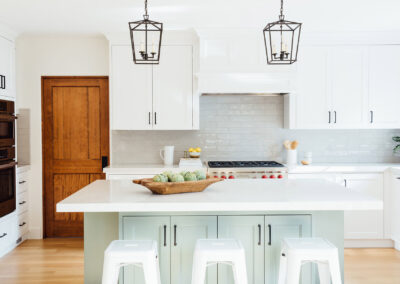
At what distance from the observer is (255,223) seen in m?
2.72

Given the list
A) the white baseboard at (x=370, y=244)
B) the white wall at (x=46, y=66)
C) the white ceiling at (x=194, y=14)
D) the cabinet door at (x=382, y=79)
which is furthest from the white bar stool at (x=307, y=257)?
the white wall at (x=46, y=66)

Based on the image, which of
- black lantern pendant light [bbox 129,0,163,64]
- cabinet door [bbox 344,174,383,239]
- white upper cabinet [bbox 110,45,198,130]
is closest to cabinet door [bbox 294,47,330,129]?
cabinet door [bbox 344,174,383,239]

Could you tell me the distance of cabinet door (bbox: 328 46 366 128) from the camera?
4.76m

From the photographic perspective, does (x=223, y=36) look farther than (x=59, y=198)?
No

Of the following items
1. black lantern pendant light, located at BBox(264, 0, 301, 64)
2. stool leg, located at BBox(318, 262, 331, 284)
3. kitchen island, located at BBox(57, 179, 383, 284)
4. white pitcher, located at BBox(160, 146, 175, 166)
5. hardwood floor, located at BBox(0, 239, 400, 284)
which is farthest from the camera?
white pitcher, located at BBox(160, 146, 175, 166)

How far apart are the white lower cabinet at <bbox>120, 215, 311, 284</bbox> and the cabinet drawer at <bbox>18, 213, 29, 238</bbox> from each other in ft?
8.78

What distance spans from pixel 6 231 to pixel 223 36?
11.1 ft

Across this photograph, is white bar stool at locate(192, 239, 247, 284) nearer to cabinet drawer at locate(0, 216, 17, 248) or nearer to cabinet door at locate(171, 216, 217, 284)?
cabinet door at locate(171, 216, 217, 284)

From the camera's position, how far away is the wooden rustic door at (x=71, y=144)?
5102 mm

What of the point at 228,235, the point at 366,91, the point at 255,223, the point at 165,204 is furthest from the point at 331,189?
the point at 366,91

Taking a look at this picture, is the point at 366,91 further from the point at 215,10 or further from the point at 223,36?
the point at 215,10

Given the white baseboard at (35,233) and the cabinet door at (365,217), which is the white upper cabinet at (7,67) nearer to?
the white baseboard at (35,233)

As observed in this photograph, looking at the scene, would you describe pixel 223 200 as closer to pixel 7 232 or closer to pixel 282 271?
pixel 282 271

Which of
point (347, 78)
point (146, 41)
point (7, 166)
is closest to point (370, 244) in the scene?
point (347, 78)
